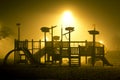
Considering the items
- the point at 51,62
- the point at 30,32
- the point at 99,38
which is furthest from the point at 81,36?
the point at 51,62

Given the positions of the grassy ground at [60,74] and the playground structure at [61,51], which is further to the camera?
the playground structure at [61,51]

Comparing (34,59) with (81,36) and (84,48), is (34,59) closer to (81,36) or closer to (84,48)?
(84,48)

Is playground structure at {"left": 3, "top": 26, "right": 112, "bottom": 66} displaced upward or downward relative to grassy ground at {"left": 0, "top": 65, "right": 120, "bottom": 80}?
upward

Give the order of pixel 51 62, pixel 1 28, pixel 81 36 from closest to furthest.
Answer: pixel 51 62, pixel 1 28, pixel 81 36

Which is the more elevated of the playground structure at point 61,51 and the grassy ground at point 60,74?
the playground structure at point 61,51

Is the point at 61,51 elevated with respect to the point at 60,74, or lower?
elevated

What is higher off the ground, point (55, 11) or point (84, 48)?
point (55, 11)

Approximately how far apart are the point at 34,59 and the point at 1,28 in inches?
1828

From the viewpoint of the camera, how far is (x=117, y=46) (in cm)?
9481

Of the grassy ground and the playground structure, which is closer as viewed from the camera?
the grassy ground

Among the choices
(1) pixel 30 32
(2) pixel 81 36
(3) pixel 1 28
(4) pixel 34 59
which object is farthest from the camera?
(1) pixel 30 32

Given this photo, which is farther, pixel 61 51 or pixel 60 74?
pixel 61 51

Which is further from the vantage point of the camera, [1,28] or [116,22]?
[116,22]

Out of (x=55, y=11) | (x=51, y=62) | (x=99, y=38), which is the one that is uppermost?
(x=55, y=11)
